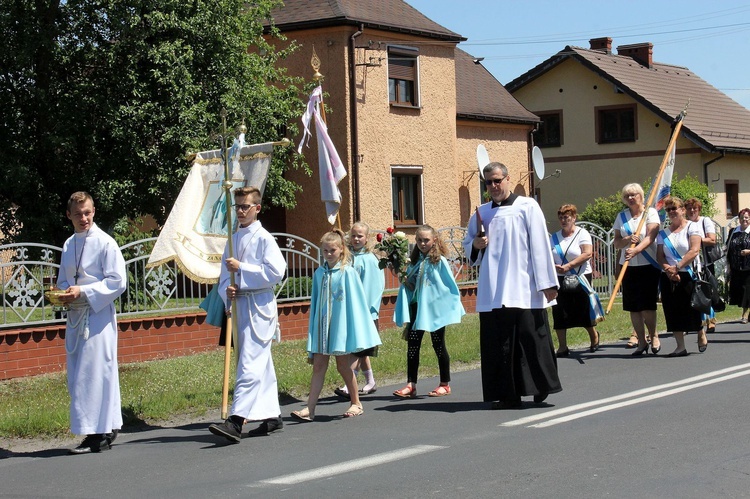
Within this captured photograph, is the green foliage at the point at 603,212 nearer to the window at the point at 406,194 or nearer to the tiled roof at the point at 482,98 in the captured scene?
the tiled roof at the point at 482,98

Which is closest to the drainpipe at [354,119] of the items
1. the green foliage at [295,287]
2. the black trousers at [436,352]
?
the green foliage at [295,287]

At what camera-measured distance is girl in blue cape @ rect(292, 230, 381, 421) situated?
9.56m

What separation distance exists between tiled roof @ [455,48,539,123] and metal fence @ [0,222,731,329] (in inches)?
601

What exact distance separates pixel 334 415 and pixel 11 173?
1255cm

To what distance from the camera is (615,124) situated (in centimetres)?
4250

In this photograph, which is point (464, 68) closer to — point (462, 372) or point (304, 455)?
point (462, 372)

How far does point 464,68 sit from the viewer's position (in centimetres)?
3566

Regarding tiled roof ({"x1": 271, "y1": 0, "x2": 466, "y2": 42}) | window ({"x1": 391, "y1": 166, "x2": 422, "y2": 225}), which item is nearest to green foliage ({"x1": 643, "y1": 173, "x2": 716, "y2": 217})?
window ({"x1": 391, "y1": 166, "x2": 422, "y2": 225})

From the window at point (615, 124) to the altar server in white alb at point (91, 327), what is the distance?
35.3m

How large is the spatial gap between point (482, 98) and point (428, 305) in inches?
937

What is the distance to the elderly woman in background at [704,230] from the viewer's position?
15250mm

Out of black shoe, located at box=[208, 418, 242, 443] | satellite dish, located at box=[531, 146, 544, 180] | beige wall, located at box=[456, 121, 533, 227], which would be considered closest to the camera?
black shoe, located at box=[208, 418, 242, 443]

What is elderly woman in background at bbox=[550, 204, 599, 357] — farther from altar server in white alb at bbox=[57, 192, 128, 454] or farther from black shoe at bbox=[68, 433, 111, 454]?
black shoe at bbox=[68, 433, 111, 454]

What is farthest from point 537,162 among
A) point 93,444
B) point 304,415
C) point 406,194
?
point 93,444
